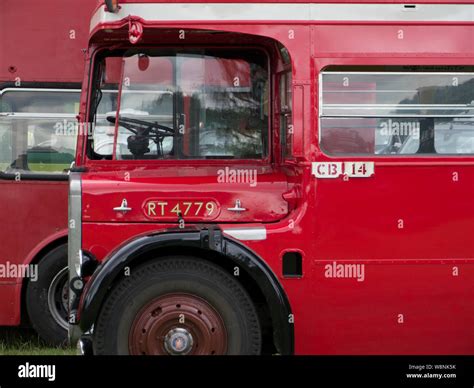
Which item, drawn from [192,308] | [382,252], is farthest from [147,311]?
[382,252]

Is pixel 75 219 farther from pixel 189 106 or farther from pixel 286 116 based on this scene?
pixel 286 116

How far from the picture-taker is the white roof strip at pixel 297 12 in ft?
15.0

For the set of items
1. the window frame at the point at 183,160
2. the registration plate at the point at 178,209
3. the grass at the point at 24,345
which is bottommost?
the grass at the point at 24,345

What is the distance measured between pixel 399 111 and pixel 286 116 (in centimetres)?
75

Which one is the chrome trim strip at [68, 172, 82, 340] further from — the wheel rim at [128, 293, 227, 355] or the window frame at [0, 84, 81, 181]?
the window frame at [0, 84, 81, 181]

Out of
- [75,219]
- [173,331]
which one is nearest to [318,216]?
[173,331]

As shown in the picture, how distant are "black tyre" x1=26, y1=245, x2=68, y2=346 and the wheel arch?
6.30 ft

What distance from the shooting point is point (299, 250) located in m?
4.48

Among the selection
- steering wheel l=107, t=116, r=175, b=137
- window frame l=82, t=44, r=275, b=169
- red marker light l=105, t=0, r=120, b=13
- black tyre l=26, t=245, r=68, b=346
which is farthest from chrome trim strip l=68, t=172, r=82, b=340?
black tyre l=26, t=245, r=68, b=346

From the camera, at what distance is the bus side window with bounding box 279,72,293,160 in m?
4.66

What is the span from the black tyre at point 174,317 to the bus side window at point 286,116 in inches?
39.8

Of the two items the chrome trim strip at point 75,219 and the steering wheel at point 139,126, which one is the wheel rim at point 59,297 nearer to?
the chrome trim strip at point 75,219

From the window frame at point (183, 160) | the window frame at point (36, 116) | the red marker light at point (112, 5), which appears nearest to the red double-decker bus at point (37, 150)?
the window frame at point (36, 116)

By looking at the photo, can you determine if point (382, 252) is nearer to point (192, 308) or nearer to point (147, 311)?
point (192, 308)
